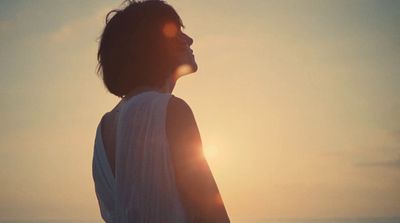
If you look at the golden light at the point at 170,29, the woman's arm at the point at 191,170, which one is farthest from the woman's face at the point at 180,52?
the woman's arm at the point at 191,170

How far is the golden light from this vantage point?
3.17 metres

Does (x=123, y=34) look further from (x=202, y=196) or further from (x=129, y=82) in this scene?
(x=202, y=196)

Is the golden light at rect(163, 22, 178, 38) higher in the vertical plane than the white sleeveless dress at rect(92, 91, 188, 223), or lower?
higher

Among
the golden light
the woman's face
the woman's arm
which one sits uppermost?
the golden light

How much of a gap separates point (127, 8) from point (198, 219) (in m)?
1.66

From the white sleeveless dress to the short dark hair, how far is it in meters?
0.32

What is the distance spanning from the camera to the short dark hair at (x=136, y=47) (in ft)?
10.1

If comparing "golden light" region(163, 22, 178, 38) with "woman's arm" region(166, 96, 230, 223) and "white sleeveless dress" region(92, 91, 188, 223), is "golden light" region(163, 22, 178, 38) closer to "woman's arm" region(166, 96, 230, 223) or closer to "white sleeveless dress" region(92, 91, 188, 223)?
"white sleeveless dress" region(92, 91, 188, 223)

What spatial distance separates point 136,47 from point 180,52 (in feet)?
1.01

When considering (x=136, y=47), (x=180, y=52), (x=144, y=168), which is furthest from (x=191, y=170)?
(x=136, y=47)

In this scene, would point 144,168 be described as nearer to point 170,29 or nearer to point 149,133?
point 149,133

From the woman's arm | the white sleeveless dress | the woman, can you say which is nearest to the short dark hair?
the woman

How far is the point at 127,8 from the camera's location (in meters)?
3.31

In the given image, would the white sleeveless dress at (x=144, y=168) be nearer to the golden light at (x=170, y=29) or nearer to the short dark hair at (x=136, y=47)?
the short dark hair at (x=136, y=47)
